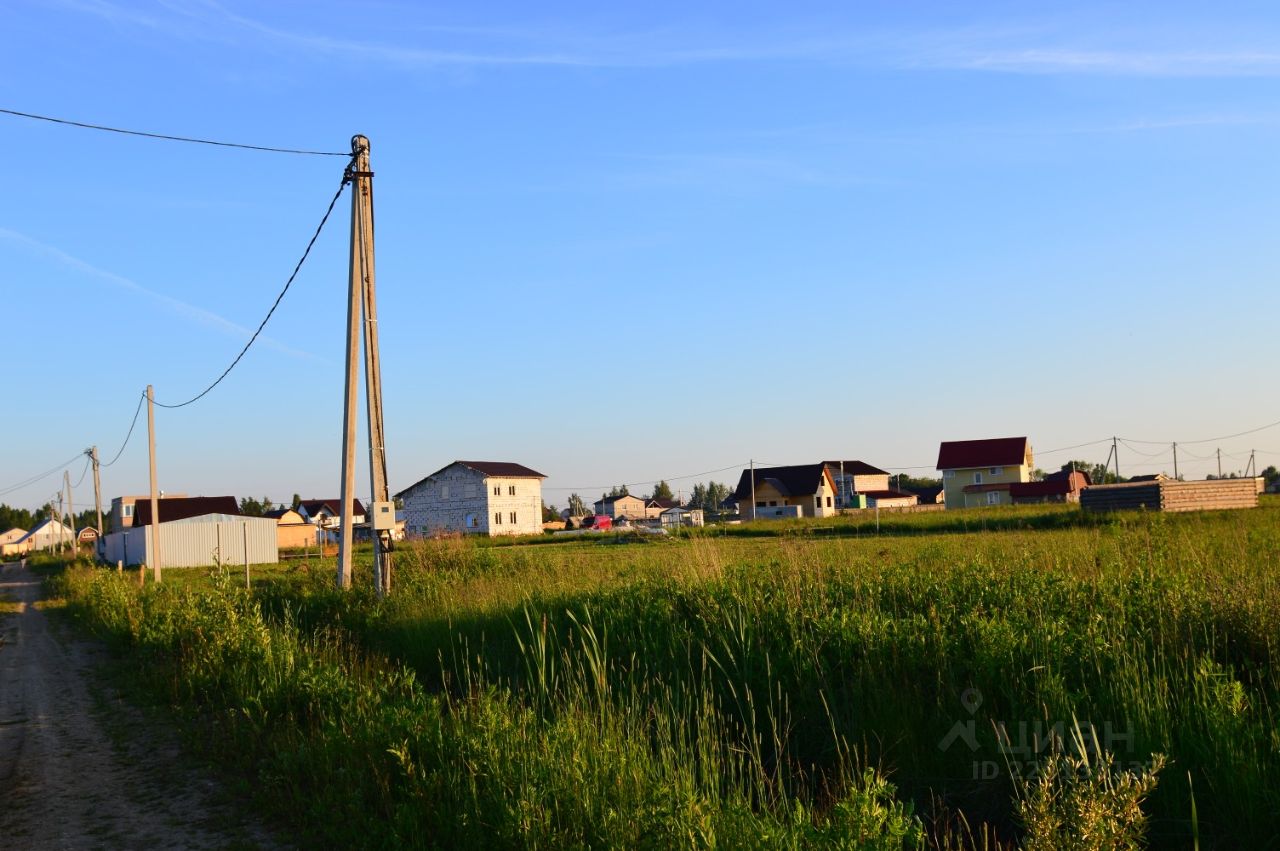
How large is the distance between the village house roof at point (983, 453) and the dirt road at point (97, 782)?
2973 inches

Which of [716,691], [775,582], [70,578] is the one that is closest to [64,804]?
[716,691]

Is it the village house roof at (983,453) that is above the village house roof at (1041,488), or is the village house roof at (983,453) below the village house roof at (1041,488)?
above

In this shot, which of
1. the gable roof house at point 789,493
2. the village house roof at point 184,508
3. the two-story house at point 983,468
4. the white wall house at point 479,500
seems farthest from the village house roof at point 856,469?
the village house roof at point 184,508

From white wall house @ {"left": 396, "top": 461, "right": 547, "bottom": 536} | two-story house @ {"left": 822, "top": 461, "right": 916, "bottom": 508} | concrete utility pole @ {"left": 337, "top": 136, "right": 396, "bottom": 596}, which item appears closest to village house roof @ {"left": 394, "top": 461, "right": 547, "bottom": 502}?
white wall house @ {"left": 396, "top": 461, "right": 547, "bottom": 536}

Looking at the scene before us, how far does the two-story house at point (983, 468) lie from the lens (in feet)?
257

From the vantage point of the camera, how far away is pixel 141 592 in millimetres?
20359

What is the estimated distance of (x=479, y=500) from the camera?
78812mm

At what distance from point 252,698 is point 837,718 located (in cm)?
518

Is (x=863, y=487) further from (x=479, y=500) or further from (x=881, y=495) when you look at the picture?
(x=479, y=500)

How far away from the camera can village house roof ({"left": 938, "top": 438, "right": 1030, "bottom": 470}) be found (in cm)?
7819

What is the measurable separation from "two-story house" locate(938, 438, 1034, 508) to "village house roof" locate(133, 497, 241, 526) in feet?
184

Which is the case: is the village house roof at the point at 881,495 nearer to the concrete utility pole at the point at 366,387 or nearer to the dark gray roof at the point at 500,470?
the dark gray roof at the point at 500,470

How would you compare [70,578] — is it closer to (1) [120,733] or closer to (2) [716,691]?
(1) [120,733]

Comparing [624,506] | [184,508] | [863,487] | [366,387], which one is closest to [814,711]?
[366,387]
